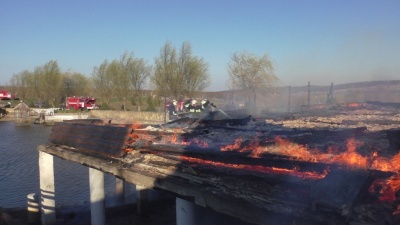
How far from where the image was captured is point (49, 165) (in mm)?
10609

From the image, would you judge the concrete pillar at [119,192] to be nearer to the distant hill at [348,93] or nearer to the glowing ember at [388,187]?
the glowing ember at [388,187]

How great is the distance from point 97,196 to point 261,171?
198 inches

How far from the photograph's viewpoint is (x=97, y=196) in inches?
333

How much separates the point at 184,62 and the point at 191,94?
4.01 m

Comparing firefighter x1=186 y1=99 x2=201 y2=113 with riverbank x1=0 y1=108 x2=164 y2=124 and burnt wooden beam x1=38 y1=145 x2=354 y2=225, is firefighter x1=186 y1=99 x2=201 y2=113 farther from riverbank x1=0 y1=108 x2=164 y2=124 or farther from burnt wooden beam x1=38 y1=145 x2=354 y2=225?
burnt wooden beam x1=38 y1=145 x2=354 y2=225

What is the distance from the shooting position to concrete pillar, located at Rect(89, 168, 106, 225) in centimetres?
838

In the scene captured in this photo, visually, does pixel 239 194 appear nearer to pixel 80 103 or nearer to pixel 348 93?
pixel 348 93

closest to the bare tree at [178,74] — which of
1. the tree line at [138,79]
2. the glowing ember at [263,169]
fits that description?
the tree line at [138,79]

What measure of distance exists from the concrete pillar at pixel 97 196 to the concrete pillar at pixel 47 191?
256cm

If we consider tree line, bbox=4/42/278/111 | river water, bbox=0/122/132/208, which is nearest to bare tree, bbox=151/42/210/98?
tree line, bbox=4/42/278/111

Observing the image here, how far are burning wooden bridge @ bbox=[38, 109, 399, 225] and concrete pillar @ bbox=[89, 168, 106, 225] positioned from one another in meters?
0.64

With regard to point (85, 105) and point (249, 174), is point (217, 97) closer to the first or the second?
point (85, 105)

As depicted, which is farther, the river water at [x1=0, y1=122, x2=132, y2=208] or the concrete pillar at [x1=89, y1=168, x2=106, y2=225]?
the river water at [x1=0, y1=122, x2=132, y2=208]

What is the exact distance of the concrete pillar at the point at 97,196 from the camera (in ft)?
27.5
